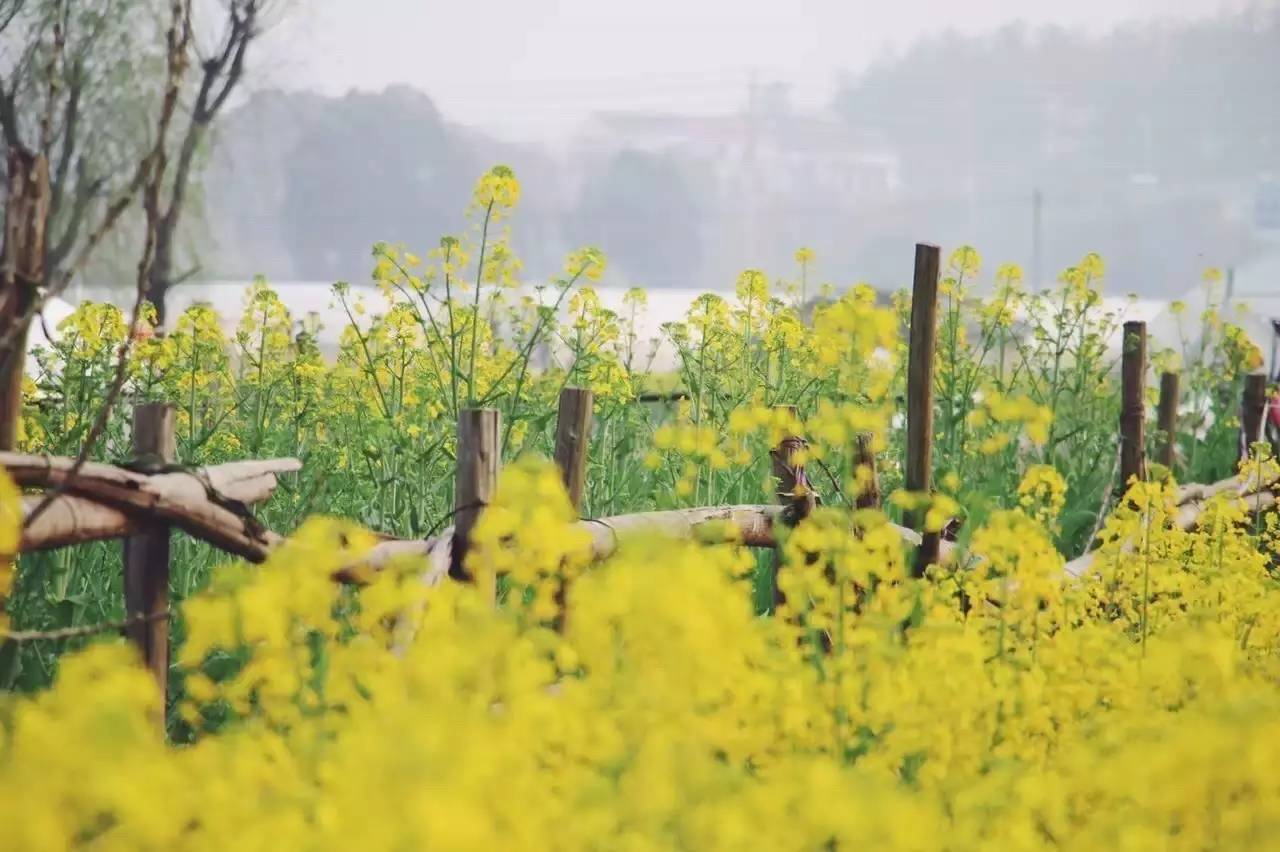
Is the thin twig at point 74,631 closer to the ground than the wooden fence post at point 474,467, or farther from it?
closer to the ground

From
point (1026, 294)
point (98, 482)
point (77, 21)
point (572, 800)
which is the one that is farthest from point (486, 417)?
point (77, 21)

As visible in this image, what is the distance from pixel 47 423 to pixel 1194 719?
2.11 m

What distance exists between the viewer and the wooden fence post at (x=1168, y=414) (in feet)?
14.0

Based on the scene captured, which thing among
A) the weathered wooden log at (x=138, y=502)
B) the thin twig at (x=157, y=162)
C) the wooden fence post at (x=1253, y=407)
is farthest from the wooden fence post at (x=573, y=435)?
the wooden fence post at (x=1253, y=407)

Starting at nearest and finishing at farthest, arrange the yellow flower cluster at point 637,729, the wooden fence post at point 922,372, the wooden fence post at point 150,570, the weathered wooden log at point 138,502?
the yellow flower cluster at point 637,729
the weathered wooden log at point 138,502
the wooden fence post at point 150,570
the wooden fence post at point 922,372

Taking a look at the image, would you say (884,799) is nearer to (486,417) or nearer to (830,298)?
(486,417)

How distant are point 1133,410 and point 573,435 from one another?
202cm

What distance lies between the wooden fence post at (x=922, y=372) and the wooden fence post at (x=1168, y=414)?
1914 mm

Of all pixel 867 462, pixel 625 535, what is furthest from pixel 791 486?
pixel 625 535

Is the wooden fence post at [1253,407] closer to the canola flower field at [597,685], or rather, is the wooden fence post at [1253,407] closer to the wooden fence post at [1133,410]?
the wooden fence post at [1133,410]

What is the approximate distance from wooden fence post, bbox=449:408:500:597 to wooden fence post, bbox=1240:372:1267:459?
341 centimetres

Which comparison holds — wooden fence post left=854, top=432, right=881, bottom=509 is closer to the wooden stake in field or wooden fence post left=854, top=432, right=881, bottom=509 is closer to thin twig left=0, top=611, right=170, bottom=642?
the wooden stake in field

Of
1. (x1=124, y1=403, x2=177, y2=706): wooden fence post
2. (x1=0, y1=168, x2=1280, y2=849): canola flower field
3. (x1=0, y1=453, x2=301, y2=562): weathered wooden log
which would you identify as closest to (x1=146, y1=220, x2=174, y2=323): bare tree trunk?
(x1=0, y1=168, x2=1280, y2=849): canola flower field

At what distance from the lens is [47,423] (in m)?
2.58
